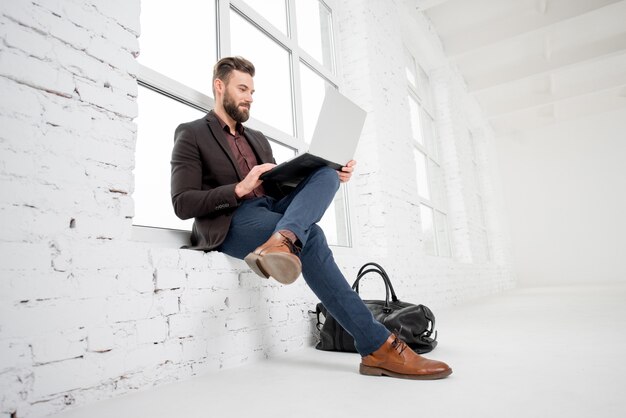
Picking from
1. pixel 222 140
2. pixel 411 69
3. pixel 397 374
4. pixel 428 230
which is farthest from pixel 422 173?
pixel 397 374

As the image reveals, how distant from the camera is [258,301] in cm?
176

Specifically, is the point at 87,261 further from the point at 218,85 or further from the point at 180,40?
the point at 180,40

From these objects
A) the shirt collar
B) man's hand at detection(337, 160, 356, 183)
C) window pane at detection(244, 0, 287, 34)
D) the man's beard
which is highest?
window pane at detection(244, 0, 287, 34)

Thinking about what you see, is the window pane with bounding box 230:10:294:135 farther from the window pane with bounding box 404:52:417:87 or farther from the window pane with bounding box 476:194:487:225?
the window pane with bounding box 476:194:487:225

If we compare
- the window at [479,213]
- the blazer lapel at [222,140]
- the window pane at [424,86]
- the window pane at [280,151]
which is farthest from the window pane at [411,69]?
the blazer lapel at [222,140]

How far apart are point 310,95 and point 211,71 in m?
1.05

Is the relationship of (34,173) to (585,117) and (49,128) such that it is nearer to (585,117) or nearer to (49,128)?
(49,128)

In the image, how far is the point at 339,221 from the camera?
9.93ft

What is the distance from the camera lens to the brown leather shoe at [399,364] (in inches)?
48.9

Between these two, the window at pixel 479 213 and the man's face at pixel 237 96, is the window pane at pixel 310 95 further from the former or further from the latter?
the window at pixel 479 213

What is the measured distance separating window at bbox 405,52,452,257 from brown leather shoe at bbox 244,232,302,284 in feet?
11.3

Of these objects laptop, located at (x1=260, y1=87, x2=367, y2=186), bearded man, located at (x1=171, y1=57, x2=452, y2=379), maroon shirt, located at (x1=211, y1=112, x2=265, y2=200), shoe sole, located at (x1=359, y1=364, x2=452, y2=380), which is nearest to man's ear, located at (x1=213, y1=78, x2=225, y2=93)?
bearded man, located at (x1=171, y1=57, x2=452, y2=379)

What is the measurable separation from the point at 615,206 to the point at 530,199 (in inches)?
57.7

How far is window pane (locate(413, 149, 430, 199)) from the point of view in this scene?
15.5 feet
